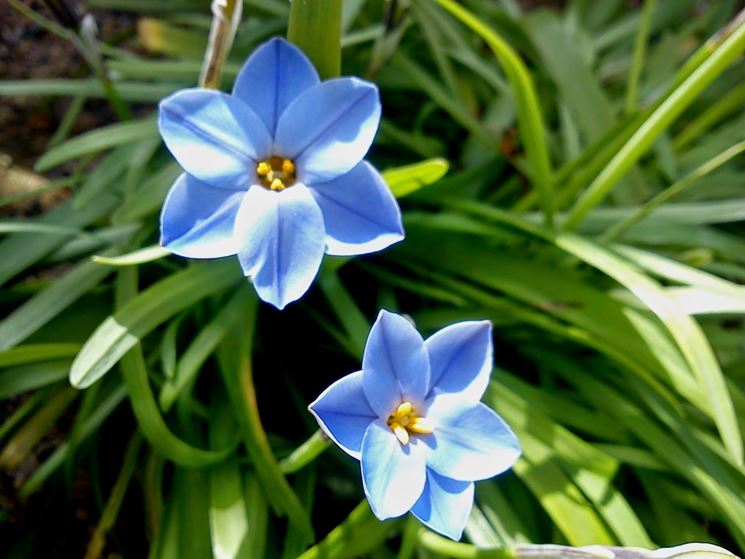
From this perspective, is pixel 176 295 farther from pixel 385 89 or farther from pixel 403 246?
pixel 385 89

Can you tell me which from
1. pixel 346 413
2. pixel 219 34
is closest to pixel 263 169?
pixel 219 34

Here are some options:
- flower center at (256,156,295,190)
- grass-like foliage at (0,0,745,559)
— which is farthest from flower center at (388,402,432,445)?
flower center at (256,156,295,190)

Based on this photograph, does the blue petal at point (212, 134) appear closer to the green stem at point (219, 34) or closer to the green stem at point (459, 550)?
the green stem at point (219, 34)

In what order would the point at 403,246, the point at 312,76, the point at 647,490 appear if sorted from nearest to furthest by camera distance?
the point at 312,76
the point at 647,490
the point at 403,246

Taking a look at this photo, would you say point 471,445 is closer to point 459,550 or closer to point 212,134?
point 459,550

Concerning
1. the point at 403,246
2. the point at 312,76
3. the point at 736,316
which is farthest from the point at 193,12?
the point at 736,316

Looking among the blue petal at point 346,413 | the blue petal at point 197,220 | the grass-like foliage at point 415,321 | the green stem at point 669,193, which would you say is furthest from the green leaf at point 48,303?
the green stem at point 669,193
